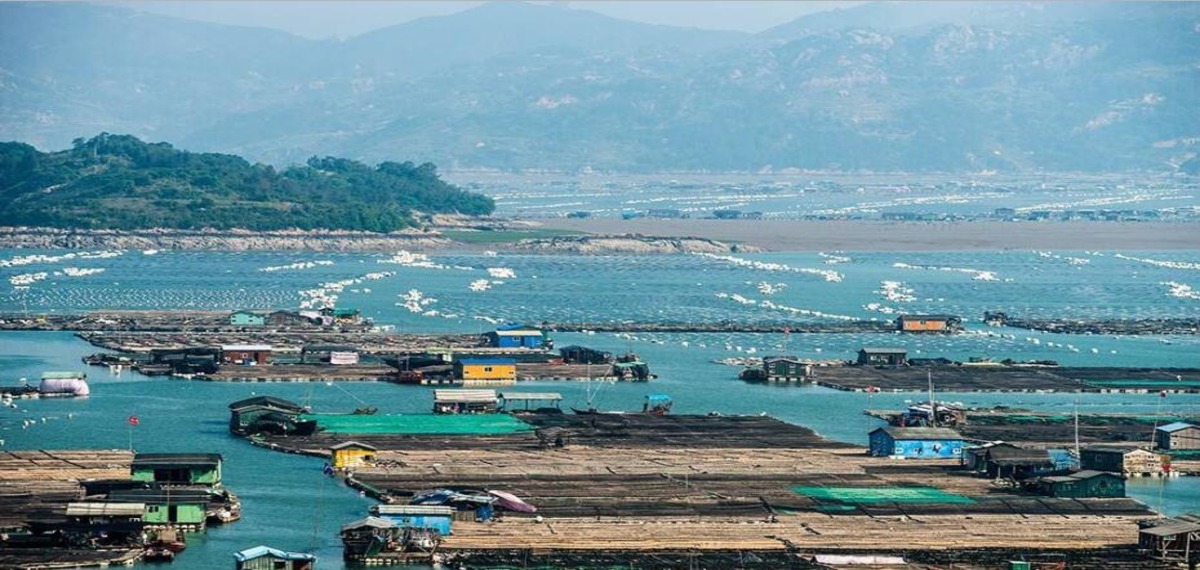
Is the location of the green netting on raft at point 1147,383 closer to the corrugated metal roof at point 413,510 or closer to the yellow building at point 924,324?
the yellow building at point 924,324

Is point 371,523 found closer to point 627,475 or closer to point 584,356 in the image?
point 627,475

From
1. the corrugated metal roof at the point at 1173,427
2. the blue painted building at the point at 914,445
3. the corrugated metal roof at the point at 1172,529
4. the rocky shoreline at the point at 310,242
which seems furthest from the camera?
the rocky shoreline at the point at 310,242

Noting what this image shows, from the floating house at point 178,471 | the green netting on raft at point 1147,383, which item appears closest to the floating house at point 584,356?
the green netting on raft at point 1147,383

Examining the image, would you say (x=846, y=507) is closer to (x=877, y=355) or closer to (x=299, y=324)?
(x=877, y=355)

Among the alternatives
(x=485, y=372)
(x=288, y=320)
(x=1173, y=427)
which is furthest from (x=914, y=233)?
(x=1173, y=427)

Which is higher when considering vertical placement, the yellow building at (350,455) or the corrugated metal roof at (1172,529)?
the yellow building at (350,455)

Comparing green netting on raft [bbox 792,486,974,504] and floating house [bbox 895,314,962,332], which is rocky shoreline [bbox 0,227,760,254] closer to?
floating house [bbox 895,314,962,332]
